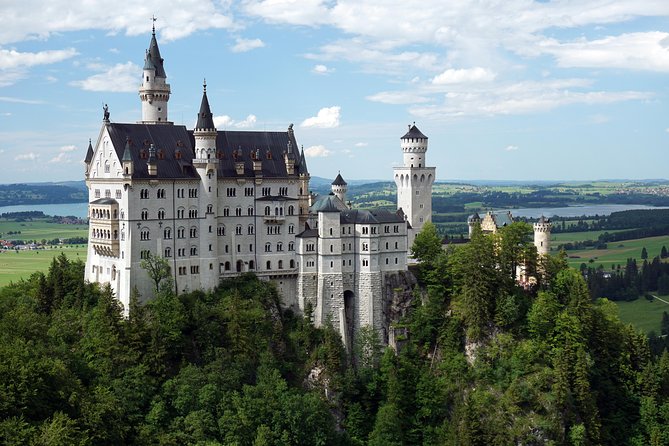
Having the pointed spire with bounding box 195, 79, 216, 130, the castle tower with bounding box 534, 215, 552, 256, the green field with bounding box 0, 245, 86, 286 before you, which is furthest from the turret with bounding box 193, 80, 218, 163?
the green field with bounding box 0, 245, 86, 286

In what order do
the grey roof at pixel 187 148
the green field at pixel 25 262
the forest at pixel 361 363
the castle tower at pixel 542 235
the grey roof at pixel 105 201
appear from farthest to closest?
the green field at pixel 25 262
the castle tower at pixel 542 235
the grey roof at pixel 187 148
the grey roof at pixel 105 201
the forest at pixel 361 363

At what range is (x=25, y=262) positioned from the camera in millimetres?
175875

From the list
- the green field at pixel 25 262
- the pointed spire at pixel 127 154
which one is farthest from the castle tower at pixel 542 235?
the green field at pixel 25 262

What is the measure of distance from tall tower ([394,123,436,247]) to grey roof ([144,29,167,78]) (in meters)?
30.0

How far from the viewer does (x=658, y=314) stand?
17488 centimetres

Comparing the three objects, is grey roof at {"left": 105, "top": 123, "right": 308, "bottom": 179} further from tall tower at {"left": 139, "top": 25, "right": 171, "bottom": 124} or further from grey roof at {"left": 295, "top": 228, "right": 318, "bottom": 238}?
grey roof at {"left": 295, "top": 228, "right": 318, "bottom": 238}

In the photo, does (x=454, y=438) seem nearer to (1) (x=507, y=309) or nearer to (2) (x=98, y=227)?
(1) (x=507, y=309)

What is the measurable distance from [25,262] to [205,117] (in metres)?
96.8

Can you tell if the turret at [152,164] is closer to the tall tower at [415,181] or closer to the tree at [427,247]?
the tree at [427,247]

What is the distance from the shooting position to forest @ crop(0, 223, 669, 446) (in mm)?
80438

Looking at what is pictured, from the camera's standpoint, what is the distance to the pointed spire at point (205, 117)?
92.6 meters

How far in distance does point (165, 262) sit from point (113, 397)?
54.8 ft

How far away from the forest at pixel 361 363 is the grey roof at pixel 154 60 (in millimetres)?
23598

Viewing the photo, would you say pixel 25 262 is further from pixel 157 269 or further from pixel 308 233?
pixel 308 233
